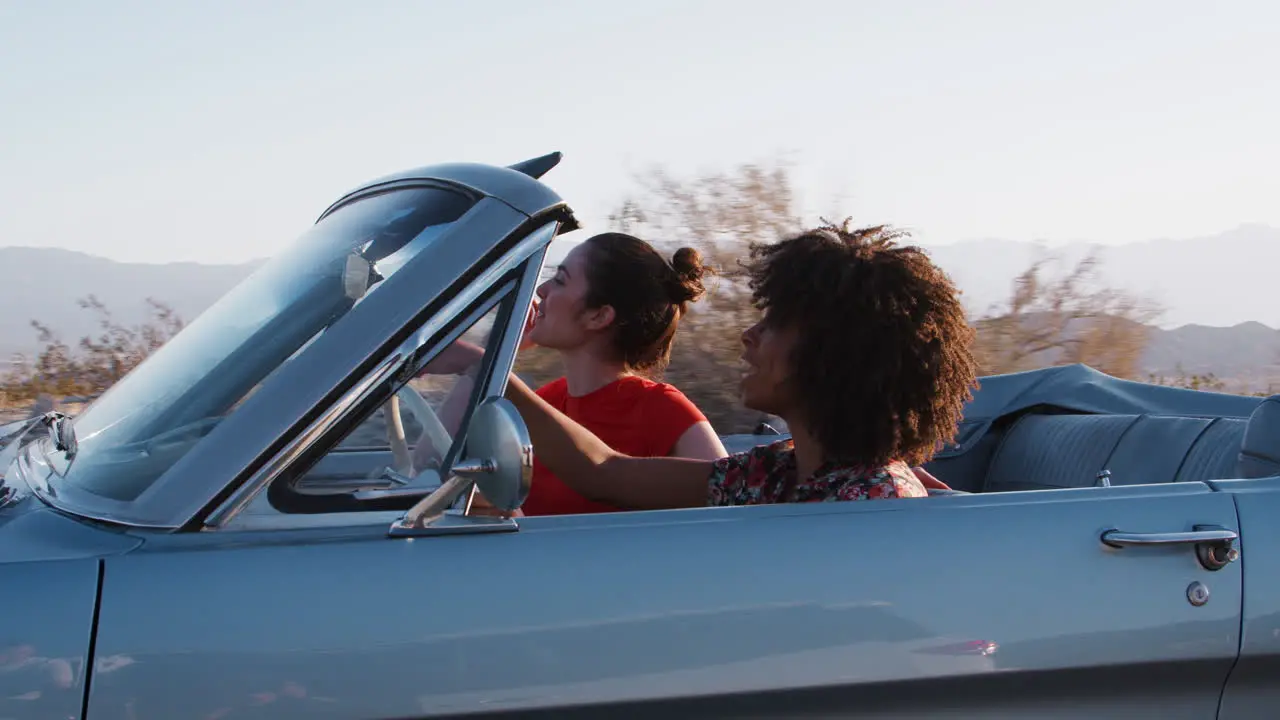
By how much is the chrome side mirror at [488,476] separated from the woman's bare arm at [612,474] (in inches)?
Result: 28.7

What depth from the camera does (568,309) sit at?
3.12m

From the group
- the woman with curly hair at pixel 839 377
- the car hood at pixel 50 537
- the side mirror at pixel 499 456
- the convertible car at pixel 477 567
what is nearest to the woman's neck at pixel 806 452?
the woman with curly hair at pixel 839 377

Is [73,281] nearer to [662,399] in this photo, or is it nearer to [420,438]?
[662,399]

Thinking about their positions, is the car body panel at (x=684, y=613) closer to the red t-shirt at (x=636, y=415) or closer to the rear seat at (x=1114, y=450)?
the rear seat at (x=1114, y=450)

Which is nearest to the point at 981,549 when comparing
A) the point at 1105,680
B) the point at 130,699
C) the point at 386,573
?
the point at 1105,680

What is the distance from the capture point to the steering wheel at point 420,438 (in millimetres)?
2041

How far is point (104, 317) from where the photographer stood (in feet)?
27.0

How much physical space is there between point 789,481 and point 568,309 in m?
0.75

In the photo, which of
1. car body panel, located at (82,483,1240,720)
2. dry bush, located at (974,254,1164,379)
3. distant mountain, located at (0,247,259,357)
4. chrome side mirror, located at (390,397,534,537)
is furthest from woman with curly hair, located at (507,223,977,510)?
distant mountain, located at (0,247,259,357)

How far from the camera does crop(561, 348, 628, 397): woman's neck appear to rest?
3217mm

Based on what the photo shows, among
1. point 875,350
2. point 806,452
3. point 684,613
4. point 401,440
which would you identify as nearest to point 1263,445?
point 875,350

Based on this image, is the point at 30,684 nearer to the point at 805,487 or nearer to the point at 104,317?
the point at 805,487

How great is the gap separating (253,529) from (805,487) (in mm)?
1013

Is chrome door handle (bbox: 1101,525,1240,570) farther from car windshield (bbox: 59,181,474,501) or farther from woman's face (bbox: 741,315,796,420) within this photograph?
car windshield (bbox: 59,181,474,501)
